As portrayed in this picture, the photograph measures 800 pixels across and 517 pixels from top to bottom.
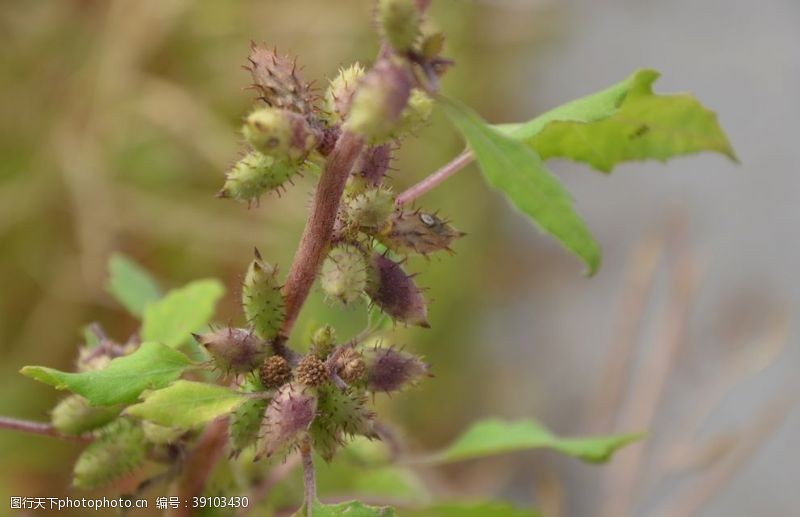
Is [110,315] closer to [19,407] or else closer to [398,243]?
[19,407]

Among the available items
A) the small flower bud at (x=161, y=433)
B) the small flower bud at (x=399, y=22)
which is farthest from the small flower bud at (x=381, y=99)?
the small flower bud at (x=161, y=433)

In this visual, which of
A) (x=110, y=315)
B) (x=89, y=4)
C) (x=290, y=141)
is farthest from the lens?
(x=89, y=4)

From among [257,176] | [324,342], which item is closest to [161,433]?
[324,342]

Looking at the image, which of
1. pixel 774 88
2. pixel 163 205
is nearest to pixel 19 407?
pixel 163 205

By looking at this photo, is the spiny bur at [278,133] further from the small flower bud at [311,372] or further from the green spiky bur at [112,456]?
the green spiky bur at [112,456]

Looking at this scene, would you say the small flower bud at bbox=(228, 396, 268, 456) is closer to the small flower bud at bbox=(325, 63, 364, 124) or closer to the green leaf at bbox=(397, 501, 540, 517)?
the small flower bud at bbox=(325, 63, 364, 124)

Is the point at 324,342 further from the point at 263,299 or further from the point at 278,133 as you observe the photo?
the point at 278,133

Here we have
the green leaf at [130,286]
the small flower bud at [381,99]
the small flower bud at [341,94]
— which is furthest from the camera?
the green leaf at [130,286]
